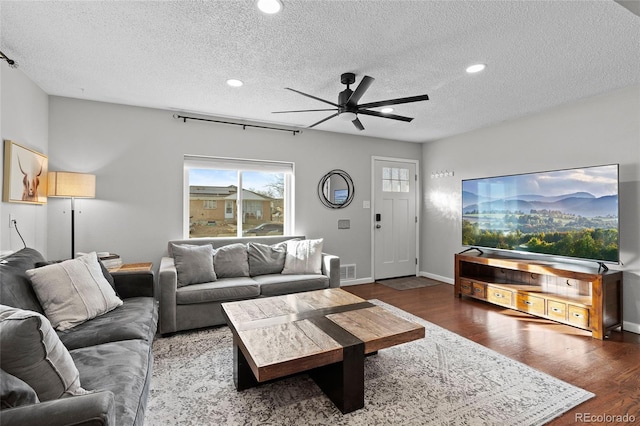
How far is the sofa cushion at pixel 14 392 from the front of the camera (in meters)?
0.90

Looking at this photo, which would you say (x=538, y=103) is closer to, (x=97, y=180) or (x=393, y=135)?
(x=393, y=135)

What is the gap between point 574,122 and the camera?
11.4 ft

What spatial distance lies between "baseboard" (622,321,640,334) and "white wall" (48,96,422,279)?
366cm

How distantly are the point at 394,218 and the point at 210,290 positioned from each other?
3350mm

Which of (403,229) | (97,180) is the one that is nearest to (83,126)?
(97,180)

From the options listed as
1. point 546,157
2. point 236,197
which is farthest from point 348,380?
point 546,157

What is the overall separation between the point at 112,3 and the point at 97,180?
2.23 m

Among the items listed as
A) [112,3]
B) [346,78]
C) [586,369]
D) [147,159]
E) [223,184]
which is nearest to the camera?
[112,3]

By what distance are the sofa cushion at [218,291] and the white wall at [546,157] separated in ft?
11.0

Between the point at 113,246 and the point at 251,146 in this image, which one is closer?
the point at 113,246

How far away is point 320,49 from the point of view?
2.33 metres

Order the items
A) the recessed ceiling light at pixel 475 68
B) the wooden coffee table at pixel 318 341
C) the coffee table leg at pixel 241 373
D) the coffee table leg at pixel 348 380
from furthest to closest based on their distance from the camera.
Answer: the recessed ceiling light at pixel 475 68 < the coffee table leg at pixel 241 373 < the coffee table leg at pixel 348 380 < the wooden coffee table at pixel 318 341

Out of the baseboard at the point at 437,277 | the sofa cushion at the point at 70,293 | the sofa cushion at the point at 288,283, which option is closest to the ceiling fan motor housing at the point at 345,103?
the sofa cushion at the point at 288,283

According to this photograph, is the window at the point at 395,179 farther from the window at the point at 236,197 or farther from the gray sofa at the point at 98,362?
the gray sofa at the point at 98,362
